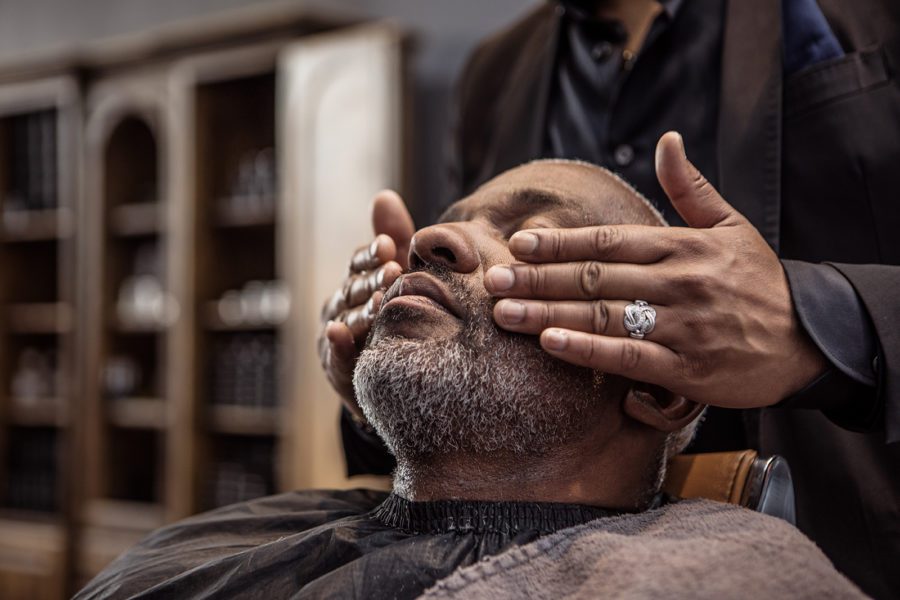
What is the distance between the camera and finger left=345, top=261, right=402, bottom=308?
1.47 meters

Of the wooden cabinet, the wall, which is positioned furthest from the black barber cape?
the wall

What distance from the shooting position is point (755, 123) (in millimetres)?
1557

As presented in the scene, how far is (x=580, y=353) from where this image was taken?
3.75 feet

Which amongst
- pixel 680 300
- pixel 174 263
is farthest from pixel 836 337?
pixel 174 263

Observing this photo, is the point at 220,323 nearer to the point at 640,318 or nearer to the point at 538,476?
the point at 538,476

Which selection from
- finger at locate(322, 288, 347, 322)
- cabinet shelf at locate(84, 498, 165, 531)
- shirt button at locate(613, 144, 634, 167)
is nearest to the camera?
finger at locate(322, 288, 347, 322)

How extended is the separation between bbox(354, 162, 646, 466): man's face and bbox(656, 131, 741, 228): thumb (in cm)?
27

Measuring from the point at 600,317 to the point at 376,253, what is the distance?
53 cm

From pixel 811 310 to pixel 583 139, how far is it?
85 cm

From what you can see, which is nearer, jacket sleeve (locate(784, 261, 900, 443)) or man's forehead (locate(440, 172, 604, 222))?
jacket sleeve (locate(784, 261, 900, 443))

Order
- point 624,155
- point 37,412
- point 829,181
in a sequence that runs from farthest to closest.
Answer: point 37,412 → point 624,155 → point 829,181

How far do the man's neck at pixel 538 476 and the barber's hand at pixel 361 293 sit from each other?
27 centimetres

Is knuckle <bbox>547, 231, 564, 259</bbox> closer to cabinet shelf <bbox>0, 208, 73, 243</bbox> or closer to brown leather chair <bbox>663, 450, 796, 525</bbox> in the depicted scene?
brown leather chair <bbox>663, 450, 796, 525</bbox>

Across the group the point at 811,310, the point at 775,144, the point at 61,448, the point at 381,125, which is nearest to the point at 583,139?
the point at 775,144
